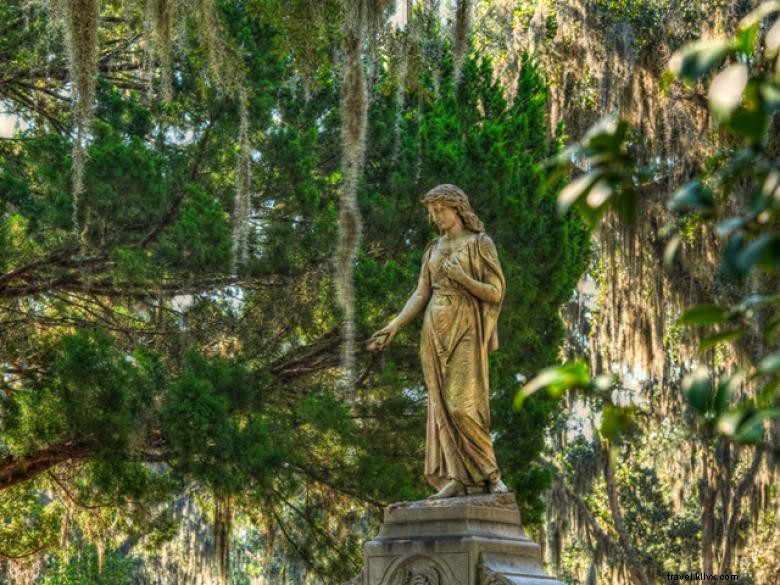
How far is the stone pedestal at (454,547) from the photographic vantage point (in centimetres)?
773

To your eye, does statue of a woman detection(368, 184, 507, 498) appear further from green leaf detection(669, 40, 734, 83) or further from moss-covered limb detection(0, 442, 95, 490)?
green leaf detection(669, 40, 734, 83)

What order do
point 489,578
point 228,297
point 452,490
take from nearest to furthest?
point 489,578 < point 452,490 < point 228,297

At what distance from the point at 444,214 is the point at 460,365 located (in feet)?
3.10

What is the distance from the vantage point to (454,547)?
25.5 feet

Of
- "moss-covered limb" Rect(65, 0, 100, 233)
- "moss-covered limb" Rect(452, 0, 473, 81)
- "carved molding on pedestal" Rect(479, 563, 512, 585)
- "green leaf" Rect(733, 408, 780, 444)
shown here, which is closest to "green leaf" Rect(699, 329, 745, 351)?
"green leaf" Rect(733, 408, 780, 444)

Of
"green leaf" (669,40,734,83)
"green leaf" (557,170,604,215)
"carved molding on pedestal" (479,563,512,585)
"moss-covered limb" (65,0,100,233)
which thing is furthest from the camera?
"moss-covered limb" (65,0,100,233)

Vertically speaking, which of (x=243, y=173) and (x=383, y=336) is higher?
(x=243, y=173)

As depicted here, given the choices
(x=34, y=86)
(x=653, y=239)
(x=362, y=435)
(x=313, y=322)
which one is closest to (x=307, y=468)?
(x=362, y=435)

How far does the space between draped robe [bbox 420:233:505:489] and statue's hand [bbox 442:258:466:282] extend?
43mm

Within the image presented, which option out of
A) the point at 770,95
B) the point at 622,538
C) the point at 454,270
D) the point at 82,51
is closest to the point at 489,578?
the point at 454,270

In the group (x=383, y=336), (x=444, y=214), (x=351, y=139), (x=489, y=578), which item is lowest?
(x=489, y=578)

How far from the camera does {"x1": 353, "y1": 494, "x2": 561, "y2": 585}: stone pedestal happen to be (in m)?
7.73

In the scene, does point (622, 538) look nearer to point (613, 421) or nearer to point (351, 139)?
point (351, 139)

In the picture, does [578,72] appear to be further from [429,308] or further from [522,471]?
[429,308]
